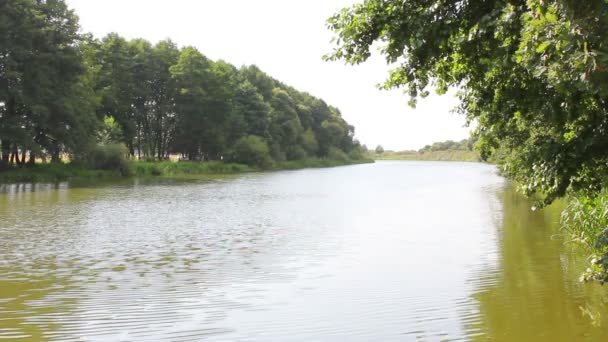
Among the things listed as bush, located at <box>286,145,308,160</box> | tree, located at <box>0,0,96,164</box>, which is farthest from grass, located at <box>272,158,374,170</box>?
tree, located at <box>0,0,96,164</box>

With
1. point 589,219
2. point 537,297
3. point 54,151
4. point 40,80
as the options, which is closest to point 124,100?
point 54,151

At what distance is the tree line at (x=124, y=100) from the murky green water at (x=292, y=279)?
25.3 m

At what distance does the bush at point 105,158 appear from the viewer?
4738 centimetres

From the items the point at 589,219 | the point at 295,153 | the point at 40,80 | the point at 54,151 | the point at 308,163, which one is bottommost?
the point at 589,219

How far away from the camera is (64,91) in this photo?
45.8 m

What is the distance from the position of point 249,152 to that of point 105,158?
29520 mm

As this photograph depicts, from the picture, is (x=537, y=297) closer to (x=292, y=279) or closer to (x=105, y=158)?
(x=292, y=279)

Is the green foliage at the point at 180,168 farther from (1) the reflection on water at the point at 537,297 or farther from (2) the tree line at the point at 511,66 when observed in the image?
(2) the tree line at the point at 511,66

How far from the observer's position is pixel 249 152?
75.5 meters

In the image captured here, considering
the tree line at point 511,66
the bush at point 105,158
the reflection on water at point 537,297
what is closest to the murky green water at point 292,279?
the reflection on water at point 537,297

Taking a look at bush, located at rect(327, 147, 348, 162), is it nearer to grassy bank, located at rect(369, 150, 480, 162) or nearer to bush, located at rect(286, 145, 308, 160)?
bush, located at rect(286, 145, 308, 160)

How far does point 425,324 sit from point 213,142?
67.5 meters

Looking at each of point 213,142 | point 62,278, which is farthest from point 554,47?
point 213,142

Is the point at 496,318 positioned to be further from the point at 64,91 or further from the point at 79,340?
the point at 64,91
